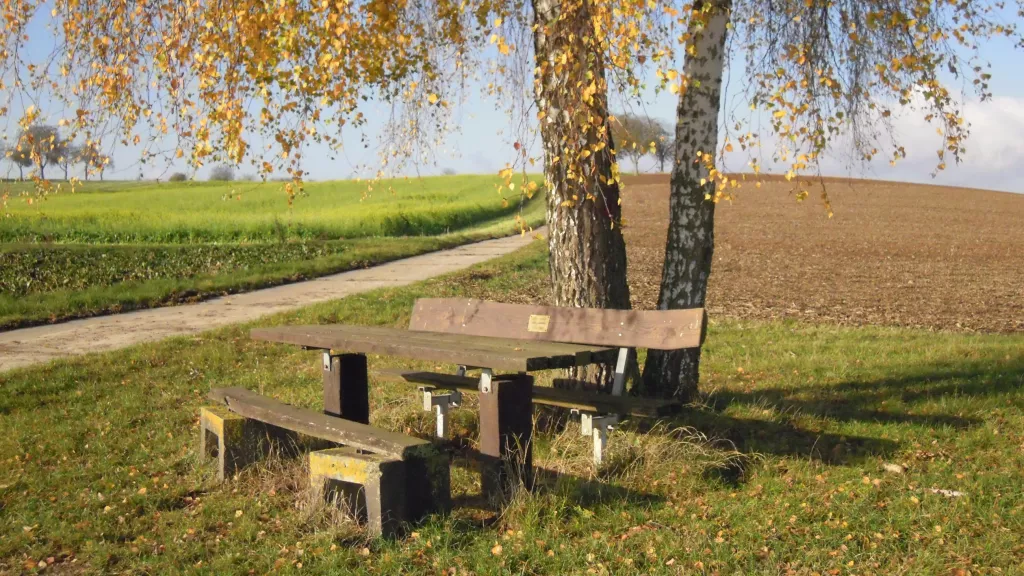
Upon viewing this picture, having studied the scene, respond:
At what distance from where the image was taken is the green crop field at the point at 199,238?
13.4m

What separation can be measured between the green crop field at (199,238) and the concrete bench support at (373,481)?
8.39 ft

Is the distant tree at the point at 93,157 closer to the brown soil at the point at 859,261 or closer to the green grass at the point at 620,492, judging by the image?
the green grass at the point at 620,492

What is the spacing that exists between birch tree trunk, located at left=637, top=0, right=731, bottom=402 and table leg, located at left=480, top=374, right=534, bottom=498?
2.12 m

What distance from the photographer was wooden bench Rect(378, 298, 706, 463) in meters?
4.93

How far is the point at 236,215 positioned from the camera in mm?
32281

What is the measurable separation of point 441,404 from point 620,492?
143 centimetres

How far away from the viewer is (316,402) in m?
7.26

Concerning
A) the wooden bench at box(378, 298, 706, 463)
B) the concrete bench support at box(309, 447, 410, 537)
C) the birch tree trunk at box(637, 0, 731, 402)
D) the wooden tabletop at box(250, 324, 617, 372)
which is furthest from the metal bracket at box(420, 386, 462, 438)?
the birch tree trunk at box(637, 0, 731, 402)

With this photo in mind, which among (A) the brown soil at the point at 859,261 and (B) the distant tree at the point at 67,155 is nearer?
(B) the distant tree at the point at 67,155

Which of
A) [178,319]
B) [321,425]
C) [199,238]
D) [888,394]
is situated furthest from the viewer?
[199,238]

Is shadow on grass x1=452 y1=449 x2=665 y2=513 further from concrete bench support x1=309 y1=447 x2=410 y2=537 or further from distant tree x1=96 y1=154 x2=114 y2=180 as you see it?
distant tree x1=96 y1=154 x2=114 y2=180

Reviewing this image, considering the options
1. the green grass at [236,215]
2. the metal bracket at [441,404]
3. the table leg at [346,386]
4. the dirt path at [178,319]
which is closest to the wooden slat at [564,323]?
the metal bracket at [441,404]

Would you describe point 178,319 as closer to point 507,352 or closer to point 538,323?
point 538,323

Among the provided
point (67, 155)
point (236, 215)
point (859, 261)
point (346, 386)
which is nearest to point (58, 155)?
point (67, 155)
